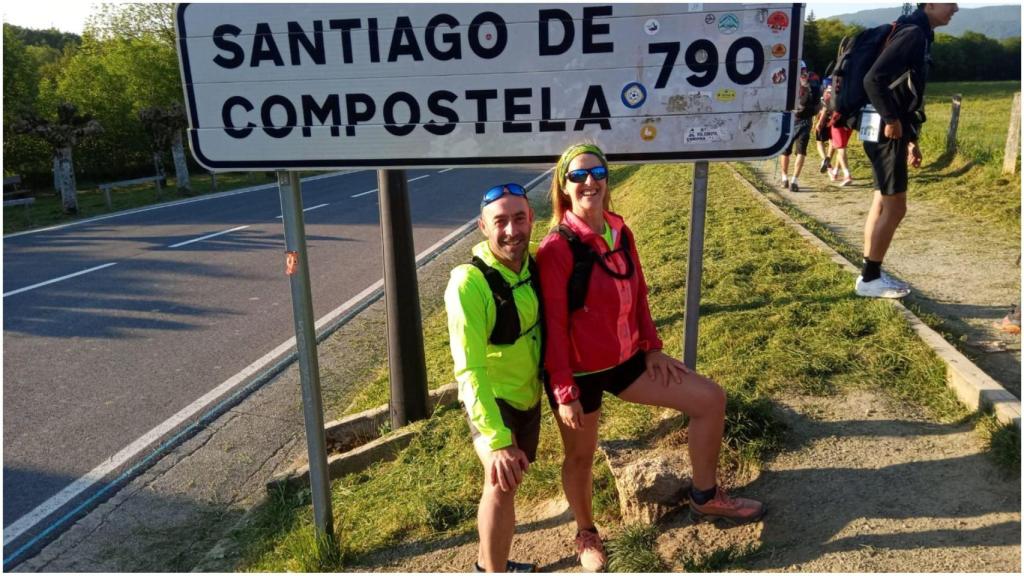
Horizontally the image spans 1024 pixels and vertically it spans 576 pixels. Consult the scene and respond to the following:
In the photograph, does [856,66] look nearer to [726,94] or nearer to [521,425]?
[726,94]

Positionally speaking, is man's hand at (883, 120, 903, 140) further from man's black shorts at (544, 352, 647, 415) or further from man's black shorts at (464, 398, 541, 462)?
man's black shorts at (464, 398, 541, 462)

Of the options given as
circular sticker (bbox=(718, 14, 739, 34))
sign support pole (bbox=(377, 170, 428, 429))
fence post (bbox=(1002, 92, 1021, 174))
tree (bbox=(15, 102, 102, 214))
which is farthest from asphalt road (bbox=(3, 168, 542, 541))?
fence post (bbox=(1002, 92, 1021, 174))

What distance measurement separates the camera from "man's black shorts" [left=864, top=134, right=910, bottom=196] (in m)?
4.21

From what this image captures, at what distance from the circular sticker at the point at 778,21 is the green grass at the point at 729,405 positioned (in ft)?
5.50

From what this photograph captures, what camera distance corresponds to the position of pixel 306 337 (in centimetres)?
297

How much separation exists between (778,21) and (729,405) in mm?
1703

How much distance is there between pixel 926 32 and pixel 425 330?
14.4 ft

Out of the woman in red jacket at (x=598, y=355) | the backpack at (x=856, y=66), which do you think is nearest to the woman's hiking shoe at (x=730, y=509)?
the woman in red jacket at (x=598, y=355)

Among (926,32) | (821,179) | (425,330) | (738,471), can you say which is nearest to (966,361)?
(738,471)

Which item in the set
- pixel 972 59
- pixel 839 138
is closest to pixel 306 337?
pixel 839 138

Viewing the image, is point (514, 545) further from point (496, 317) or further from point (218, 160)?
point (218, 160)

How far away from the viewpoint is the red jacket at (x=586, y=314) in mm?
2352

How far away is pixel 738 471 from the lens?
9.74 ft

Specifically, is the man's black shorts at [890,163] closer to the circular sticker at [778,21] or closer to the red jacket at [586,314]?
the circular sticker at [778,21]
